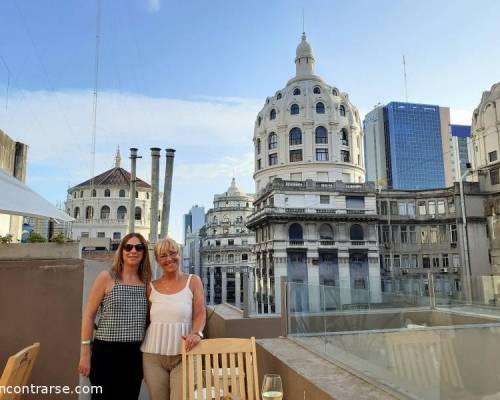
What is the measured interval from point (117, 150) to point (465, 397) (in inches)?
2995

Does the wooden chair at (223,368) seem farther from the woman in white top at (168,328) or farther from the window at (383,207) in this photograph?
the window at (383,207)

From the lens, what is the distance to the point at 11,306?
4.02 metres

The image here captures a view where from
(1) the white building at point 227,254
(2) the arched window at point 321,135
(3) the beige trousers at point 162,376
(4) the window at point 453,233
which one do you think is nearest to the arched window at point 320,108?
(2) the arched window at point 321,135

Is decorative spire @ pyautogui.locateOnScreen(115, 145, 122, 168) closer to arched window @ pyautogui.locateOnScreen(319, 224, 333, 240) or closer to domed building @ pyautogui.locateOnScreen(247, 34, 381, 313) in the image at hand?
domed building @ pyautogui.locateOnScreen(247, 34, 381, 313)

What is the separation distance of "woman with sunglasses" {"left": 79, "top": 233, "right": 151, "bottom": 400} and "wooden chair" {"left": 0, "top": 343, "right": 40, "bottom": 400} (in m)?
0.41

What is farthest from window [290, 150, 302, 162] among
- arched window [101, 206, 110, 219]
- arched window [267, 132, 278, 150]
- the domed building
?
arched window [101, 206, 110, 219]

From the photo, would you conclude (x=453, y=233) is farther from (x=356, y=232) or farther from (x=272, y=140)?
(x=272, y=140)

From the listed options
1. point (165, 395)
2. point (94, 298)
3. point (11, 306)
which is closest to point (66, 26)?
point (11, 306)

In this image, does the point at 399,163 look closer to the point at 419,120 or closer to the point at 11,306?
the point at 419,120

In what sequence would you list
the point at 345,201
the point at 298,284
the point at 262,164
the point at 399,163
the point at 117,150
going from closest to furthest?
1. the point at 298,284
2. the point at 345,201
3. the point at 262,164
4. the point at 117,150
5. the point at 399,163

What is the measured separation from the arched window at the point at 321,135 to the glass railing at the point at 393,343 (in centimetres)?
4266

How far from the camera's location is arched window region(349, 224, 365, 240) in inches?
1666

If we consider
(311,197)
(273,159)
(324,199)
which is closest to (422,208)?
(324,199)

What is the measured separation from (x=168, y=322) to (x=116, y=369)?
56 centimetres
